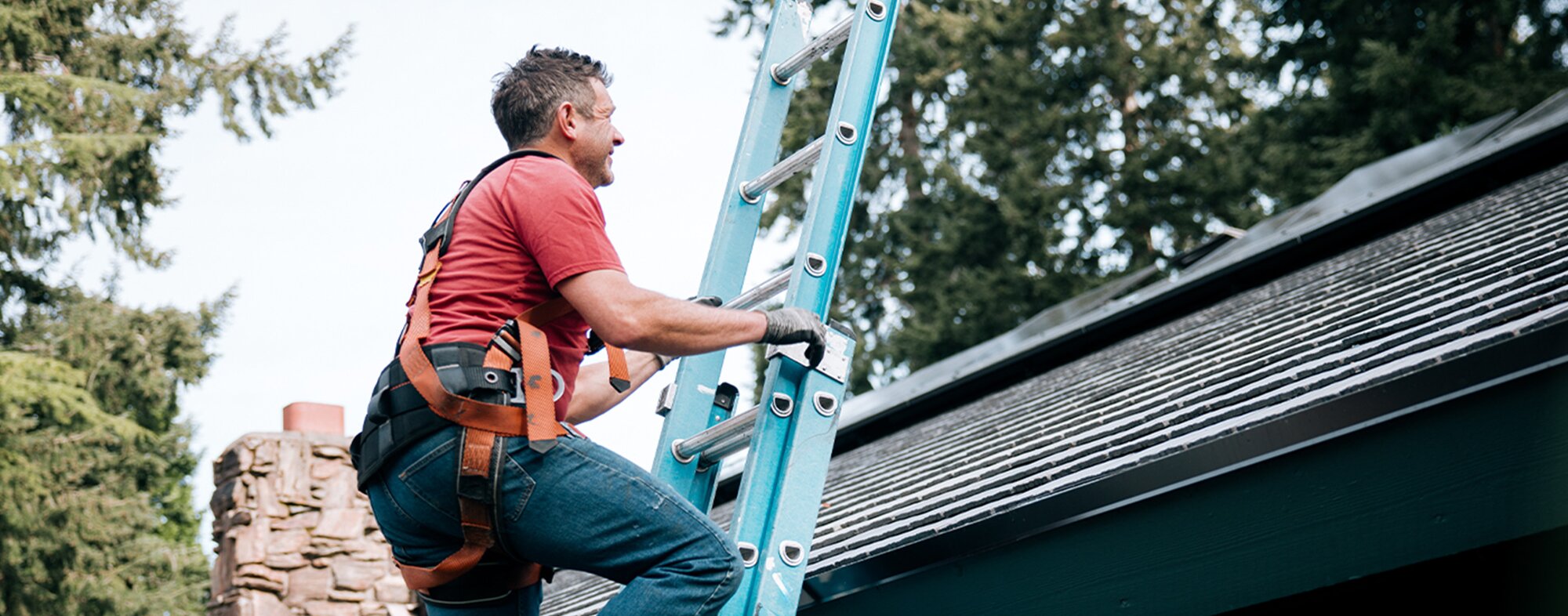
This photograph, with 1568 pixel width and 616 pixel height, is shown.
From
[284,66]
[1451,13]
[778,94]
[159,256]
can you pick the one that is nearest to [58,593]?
[159,256]

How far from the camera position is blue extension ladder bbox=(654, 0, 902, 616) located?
2.76m

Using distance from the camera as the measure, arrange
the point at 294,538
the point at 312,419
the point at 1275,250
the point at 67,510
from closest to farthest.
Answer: the point at 1275,250, the point at 294,538, the point at 312,419, the point at 67,510

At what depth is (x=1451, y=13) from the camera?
1688 centimetres

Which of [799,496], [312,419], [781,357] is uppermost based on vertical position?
[312,419]

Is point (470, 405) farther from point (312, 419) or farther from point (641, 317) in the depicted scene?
→ point (312, 419)

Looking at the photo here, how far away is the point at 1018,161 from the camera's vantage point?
22359 mm

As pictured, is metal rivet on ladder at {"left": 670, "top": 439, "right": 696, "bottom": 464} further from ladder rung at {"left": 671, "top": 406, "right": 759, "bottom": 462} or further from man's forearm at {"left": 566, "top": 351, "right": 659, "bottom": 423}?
man's forearm at {"left": 566, "top": 351, "right": 659, "bottom": 423}

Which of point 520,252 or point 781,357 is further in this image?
point 781,357

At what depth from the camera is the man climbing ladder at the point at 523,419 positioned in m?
2.42

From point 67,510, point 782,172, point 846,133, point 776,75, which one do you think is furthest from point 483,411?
point 67,510

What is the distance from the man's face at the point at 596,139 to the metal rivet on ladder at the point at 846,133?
0.58m

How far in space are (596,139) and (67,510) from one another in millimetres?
14562

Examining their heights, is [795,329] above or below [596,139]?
below

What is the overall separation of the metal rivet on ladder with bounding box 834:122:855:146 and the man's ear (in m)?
0.68
